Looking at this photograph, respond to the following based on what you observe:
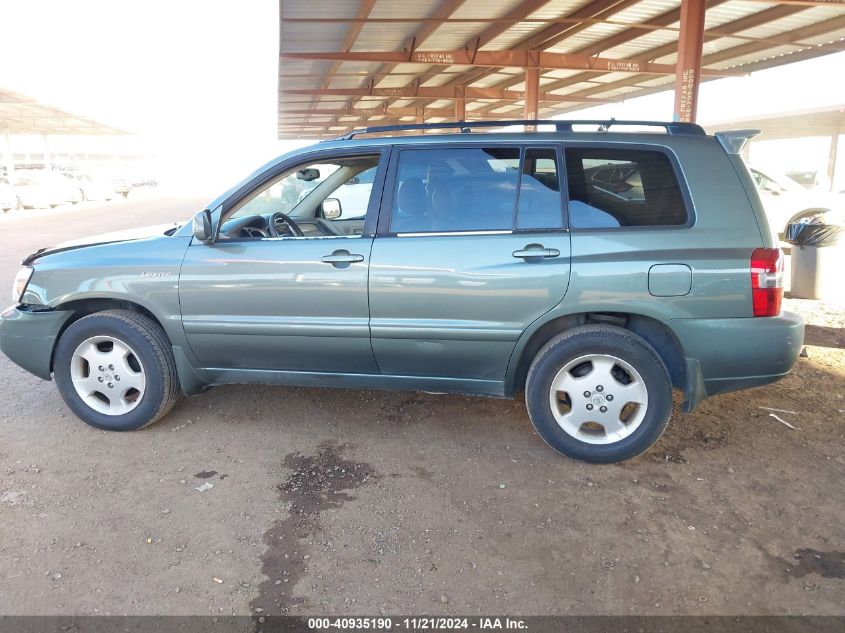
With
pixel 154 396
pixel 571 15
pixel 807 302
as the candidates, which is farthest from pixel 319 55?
pixel 154 396

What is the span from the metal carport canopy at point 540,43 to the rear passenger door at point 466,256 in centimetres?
742

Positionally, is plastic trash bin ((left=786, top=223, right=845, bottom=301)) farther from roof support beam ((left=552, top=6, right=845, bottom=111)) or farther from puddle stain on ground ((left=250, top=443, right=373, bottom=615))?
puddle stain on ground ((left=250, top=443, right=373, bottom=615))

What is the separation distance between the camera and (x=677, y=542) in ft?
9.53

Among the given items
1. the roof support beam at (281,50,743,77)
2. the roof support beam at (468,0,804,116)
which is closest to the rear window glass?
the roof support beam at (468,0,804,116)

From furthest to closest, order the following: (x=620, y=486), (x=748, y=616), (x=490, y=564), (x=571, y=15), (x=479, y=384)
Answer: (x=571, y=15)
(x=479, y=384)
(x=620, y=486)
(x=490, y=564)
(x=748, y=616)

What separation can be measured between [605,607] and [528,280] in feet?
5.55

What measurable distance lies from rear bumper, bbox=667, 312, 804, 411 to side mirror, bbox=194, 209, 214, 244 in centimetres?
270

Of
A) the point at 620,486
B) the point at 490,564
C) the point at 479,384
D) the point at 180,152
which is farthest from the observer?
the point at 180,152

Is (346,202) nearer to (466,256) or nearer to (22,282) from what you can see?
(466,256)

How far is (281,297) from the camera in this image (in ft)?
12.4

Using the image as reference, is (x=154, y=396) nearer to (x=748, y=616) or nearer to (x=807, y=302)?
(x=748, y=616)

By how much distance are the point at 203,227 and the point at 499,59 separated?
1220cm

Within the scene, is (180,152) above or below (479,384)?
above

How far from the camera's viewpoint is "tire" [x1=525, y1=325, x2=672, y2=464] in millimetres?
3506
